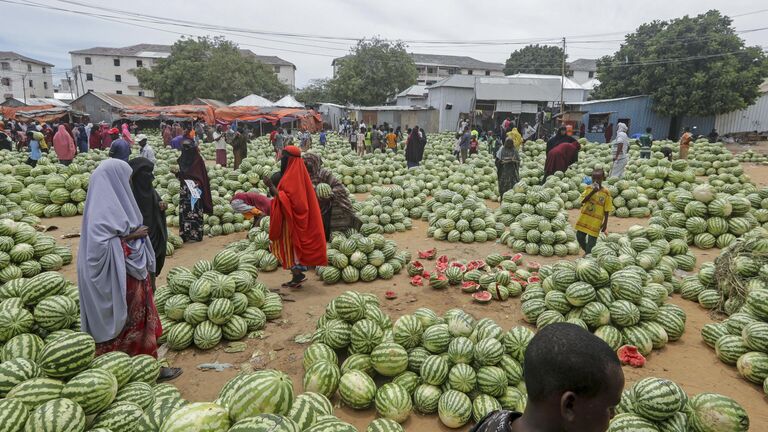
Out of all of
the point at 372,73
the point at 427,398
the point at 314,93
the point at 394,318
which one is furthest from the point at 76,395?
the point at 314,93

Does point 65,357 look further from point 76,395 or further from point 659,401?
point 659,401

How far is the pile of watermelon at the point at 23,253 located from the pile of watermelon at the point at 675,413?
25.0ft

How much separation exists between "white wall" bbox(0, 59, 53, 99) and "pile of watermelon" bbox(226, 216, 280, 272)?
76662 mm

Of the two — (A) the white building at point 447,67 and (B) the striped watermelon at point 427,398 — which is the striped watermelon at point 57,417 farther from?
(A) the white building at point 447,67

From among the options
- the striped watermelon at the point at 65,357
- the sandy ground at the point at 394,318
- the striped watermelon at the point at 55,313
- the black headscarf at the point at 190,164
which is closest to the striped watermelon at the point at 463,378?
the sandy ground at the point at 394,318

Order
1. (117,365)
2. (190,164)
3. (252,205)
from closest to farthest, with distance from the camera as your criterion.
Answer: (117,365)
(190,164)
(252,205)

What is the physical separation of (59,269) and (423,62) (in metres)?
74.7

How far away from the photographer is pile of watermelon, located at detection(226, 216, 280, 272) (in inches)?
287

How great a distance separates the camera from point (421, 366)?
3.90 meters

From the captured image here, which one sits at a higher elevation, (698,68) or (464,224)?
(698,68)

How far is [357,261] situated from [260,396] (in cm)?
464

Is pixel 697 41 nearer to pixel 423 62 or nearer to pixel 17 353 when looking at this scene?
pixel 17 353

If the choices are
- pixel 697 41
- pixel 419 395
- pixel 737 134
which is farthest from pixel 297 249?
pixel 737 134

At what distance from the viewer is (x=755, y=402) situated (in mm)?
3787
